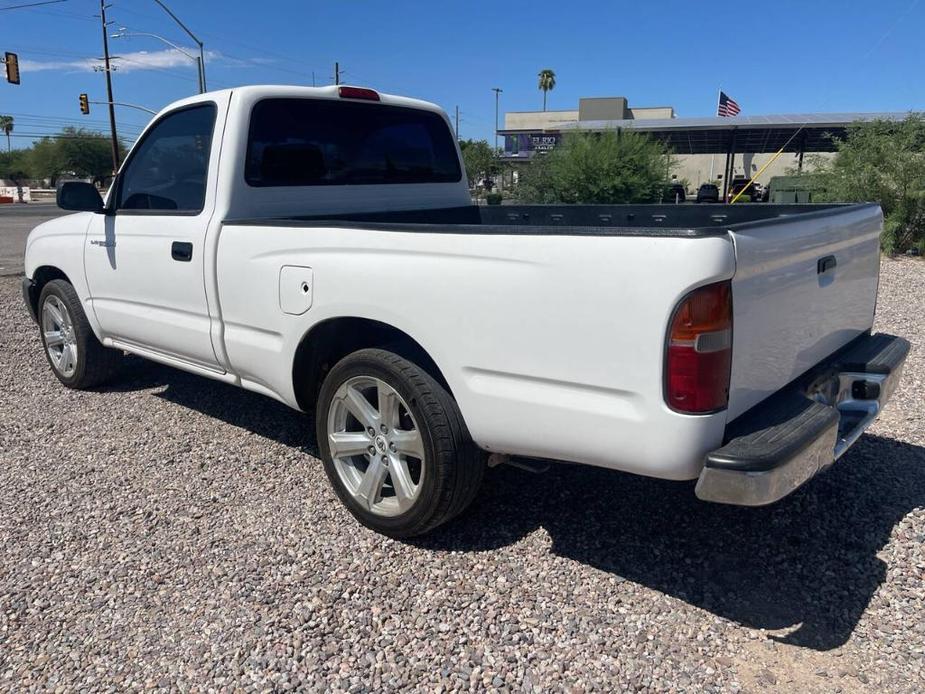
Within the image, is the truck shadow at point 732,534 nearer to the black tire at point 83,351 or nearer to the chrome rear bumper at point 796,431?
the chrome rear bumper at point 796,431

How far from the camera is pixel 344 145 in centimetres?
442

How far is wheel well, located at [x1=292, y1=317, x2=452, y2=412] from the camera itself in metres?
3.17

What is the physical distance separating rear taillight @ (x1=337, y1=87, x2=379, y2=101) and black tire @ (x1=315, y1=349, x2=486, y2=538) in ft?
6.29

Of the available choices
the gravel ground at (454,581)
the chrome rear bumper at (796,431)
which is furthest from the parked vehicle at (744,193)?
the gravel ground at (454,581)

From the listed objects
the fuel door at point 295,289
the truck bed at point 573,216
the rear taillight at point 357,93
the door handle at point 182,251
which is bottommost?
the fuel door at point 295,289

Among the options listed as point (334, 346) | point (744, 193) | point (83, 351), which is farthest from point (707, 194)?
point (334, 346)

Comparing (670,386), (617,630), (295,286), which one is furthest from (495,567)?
(295,286)

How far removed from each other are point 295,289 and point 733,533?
2.28 meters

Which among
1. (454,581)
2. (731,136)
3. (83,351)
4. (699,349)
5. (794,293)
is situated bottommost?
(454,581)

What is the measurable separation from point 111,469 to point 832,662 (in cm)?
361

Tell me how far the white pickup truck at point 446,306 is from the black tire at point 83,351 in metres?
0.11

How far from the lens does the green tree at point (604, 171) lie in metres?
19.3

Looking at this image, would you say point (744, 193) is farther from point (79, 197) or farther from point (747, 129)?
point (79, 197)

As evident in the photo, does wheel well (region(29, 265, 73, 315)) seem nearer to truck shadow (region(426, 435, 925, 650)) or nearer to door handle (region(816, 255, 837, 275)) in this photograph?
truck shadow (region(426, 435, 925, 650))
